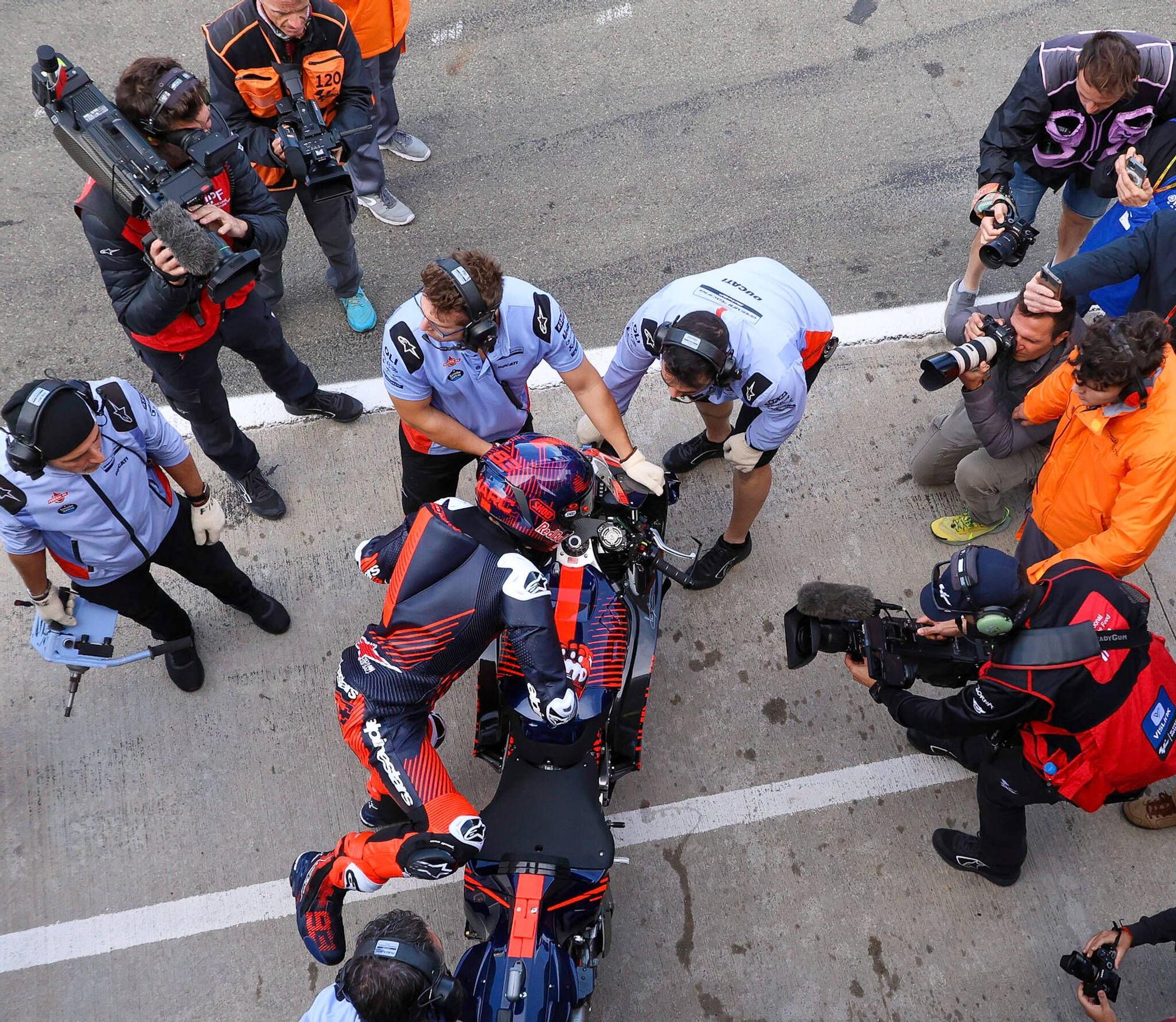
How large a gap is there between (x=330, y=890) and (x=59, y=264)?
495 centimetres

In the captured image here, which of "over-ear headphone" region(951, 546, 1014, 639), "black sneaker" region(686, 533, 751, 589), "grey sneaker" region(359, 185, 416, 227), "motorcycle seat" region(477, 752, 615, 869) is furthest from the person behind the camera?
"grey sneaker" region(359, 185, 416, 227)

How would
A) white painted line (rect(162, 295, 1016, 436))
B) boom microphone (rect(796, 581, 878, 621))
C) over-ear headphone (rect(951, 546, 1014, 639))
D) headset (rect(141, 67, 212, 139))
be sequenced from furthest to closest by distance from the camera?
white painted line (rect(162, 295, 1016, 436))
headset (rect(141, 67, 212, 139))
boom microphone (rect(796, 581, 878, 621))
over-ear headphone (rect(951, 546, 1014, 639))

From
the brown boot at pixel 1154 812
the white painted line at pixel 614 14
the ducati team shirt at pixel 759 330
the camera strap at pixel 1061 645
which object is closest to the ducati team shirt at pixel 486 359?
the ducati team shirt at pixel 759 330

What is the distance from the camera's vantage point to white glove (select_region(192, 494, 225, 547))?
445 cm

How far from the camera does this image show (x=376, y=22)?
5914 millimetres

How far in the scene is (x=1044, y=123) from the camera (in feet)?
16.6

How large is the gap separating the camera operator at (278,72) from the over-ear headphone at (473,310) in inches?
54.5

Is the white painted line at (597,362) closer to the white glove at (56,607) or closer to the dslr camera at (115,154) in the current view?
the white glove at (56,607)

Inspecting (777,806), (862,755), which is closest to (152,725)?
(777,806)

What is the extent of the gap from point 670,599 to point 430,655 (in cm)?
193

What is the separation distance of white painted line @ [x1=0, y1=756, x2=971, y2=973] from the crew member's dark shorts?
1.63m

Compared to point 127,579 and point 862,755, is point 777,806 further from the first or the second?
point 127,579

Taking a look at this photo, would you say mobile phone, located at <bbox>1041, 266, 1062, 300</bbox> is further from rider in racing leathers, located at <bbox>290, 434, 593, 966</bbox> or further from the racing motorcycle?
rider in racing leathers, located at <bbox>290, 434, 593, 966</bbox>

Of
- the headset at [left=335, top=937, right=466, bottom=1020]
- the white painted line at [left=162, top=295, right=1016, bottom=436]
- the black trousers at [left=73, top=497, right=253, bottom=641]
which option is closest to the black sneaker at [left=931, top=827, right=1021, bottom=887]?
the headset at [left=335, top=937, right=466, bottom=1020]
